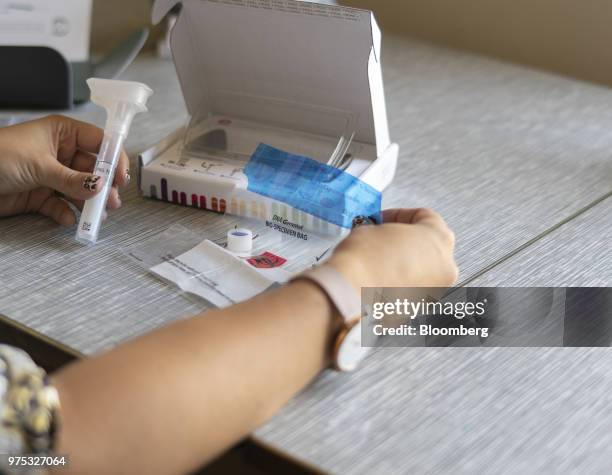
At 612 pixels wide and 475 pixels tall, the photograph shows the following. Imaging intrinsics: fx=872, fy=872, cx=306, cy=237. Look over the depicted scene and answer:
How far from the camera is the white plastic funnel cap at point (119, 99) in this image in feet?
3.01

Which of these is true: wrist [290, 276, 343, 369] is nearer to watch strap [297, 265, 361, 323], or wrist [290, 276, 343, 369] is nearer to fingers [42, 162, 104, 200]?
watch strap [297, 265, 361, 323]

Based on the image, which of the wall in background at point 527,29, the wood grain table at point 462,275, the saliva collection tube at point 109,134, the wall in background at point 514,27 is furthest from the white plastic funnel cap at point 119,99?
the wall in background at point 527,29

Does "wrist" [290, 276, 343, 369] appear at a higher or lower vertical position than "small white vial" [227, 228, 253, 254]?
higher

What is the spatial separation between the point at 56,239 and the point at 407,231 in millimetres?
367

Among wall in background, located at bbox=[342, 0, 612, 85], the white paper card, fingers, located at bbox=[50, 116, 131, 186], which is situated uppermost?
wall in background, located at bbox=[342, 0, 612, 85]

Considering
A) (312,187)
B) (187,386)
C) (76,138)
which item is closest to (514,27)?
(312,187)

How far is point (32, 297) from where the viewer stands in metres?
0.79

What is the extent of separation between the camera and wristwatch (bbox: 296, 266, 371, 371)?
27.4 inches

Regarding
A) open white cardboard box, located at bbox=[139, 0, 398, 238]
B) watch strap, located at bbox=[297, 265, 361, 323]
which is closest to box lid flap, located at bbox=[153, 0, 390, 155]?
open white cardboard box, located at bbox=[139, 0, 398, 238]

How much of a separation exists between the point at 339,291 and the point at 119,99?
362mm

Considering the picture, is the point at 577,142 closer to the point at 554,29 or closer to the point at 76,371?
the point at 554,29

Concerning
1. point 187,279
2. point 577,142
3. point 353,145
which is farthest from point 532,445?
point 577,142

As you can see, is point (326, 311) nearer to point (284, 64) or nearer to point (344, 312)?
point (344, 312)

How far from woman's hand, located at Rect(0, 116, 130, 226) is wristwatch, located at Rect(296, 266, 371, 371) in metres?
0.30
